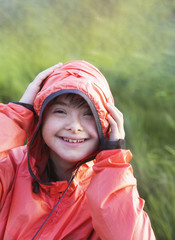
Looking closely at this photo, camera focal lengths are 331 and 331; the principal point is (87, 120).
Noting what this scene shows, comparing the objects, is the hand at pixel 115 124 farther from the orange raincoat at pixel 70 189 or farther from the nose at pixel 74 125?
the nose at pixel 74 125

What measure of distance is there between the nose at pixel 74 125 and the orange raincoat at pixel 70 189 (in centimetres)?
8

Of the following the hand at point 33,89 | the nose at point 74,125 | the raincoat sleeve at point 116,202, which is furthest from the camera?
the hand at point 33,89

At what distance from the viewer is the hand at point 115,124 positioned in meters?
1.55

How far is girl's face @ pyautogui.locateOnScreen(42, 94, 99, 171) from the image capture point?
1.54 meters

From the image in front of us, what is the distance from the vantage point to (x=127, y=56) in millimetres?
3248

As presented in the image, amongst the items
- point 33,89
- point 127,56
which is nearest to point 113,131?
point 33,89

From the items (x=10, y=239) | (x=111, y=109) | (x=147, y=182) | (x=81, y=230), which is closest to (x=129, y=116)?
(x=147, y=182)

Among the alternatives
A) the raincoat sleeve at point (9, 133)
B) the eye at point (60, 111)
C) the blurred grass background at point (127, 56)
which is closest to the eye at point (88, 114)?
the eye at point (60, 111)

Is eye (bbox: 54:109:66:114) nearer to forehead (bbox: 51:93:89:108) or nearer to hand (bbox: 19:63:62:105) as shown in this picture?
forehead (bbox: 51:93:89:108)

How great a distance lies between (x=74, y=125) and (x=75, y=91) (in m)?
0.15

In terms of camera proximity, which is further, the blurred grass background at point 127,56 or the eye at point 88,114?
the blurred grass background at point 127,56

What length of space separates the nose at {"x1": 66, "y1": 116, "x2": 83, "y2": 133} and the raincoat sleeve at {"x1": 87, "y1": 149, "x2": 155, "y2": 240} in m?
0.15

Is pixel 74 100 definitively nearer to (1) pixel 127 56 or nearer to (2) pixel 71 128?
(2) pixel 71 128

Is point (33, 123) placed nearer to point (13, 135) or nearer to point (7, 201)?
point (13, 135)
